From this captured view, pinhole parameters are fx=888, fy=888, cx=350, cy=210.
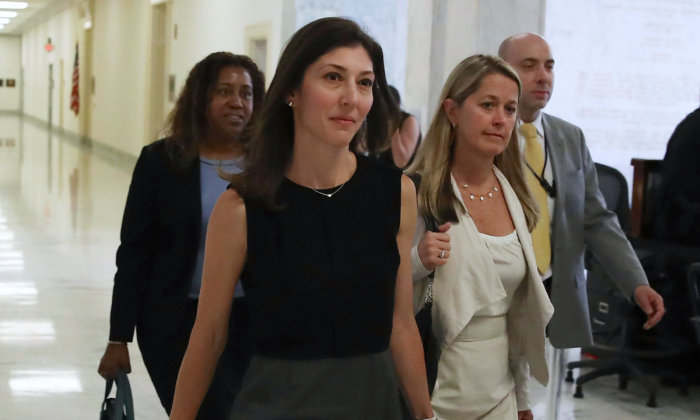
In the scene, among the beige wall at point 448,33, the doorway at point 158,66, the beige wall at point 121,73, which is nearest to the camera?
the beige wall at point 448,33

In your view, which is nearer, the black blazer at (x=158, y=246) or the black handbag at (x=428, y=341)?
the black handbag at (x=428, y=341)

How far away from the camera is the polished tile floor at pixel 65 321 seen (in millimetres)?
5086

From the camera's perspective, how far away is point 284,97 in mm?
1940

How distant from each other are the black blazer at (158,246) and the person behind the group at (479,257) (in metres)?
0.86

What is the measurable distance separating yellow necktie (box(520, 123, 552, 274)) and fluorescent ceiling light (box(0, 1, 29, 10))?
3342cm

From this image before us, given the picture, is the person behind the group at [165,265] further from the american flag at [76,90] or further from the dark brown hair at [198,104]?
the american flag at [76,90]

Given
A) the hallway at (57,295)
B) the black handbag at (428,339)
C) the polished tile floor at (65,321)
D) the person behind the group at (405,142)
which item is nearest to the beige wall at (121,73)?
the hallway at (57,295)

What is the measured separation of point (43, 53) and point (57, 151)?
1859 centimetres

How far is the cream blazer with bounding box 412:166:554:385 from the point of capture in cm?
239

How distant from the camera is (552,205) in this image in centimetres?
329

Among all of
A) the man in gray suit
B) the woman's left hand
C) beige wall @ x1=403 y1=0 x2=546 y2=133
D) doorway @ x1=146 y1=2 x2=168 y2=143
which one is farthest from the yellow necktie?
doorway @ x1=146 y1=2 x2=168 y2=143

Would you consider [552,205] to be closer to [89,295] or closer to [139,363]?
[139,363]

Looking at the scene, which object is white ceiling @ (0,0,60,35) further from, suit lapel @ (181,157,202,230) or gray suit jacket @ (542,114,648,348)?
gray suit jacket @ (542,114,648,348)

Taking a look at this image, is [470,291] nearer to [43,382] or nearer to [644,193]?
[43,382]
